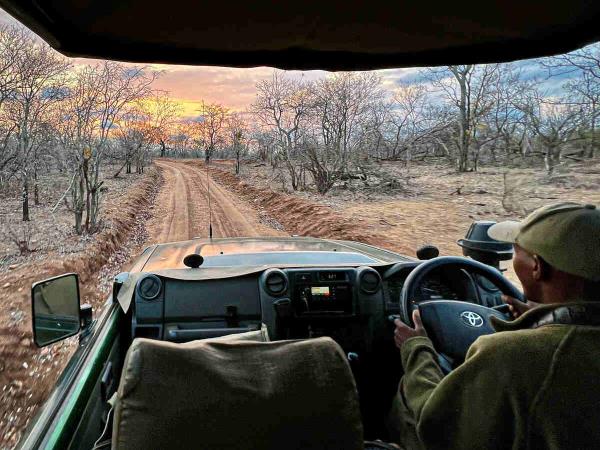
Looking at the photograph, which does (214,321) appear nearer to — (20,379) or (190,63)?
(190,63)

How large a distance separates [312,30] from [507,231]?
96 cm

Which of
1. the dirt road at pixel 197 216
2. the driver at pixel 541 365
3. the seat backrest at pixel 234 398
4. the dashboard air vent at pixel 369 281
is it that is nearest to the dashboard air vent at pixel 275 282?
the dashboard air vent at pixel 369 281

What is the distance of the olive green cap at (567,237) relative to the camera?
1.33 m

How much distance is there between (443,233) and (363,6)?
1095 cm

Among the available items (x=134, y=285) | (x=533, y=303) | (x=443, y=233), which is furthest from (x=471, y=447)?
(x=443, y=233)

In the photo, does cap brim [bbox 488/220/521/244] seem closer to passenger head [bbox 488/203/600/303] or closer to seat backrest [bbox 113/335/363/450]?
passenger head [bbox 488/203/600/303]

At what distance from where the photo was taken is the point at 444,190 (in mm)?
18609

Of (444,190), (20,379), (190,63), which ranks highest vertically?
(190,63)

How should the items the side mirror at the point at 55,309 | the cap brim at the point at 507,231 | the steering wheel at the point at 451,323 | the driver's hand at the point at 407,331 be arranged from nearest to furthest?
1. the cap brim at the point at 507,231
2. the driver's hand at the point at 407,331
3. the steering wheel at the point at 451,323
4. the side mirror at the point at 55,309

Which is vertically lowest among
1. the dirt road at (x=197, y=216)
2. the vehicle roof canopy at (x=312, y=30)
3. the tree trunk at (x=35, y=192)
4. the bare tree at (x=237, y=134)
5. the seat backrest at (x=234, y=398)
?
the dirt road at (x=197, y=216)

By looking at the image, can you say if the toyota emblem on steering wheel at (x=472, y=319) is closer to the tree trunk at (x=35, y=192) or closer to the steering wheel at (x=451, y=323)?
the steering wheel at (x=451, y=323)

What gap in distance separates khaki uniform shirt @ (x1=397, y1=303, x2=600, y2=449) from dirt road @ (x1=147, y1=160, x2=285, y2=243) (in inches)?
294

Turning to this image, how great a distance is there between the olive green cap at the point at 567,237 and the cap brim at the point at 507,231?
5 centimetres

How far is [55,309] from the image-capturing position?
2.34 m
